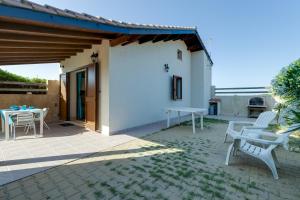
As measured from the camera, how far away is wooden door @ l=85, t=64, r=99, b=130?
17.9 feet

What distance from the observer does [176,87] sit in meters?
8.62

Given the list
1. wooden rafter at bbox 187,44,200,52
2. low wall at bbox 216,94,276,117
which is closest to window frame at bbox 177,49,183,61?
wooden rafter at bbox 187,44,200,52

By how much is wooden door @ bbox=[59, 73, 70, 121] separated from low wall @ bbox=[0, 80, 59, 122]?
0.26m

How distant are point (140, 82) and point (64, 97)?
3.60m

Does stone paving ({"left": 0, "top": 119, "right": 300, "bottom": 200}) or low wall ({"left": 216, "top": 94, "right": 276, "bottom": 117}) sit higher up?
low wall ({"left": 216, "top": 94, "right": 276, "bottom": 117})

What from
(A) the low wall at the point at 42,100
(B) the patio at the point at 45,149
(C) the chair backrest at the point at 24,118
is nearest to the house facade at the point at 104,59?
(A) the low wall at the point at 42,100

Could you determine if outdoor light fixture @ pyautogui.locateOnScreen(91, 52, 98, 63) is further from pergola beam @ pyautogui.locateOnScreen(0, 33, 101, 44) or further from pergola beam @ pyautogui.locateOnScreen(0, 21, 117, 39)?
pergola beam @ pyautogui.locateOnScreen(0, 21, 117, 39)

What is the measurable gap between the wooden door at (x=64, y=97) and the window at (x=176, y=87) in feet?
15.7

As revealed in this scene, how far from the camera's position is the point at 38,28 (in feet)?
10.9

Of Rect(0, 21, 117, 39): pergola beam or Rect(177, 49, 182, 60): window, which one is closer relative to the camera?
Rect(0, 21, 117, 39): pergola beam

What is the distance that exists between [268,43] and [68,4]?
13311 millimetres

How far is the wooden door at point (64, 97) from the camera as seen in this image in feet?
24.2

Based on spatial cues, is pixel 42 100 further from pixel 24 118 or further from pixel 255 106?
pixel 255 106

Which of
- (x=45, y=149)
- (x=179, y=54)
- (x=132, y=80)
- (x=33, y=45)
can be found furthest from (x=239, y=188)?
(x=179, y=54)
